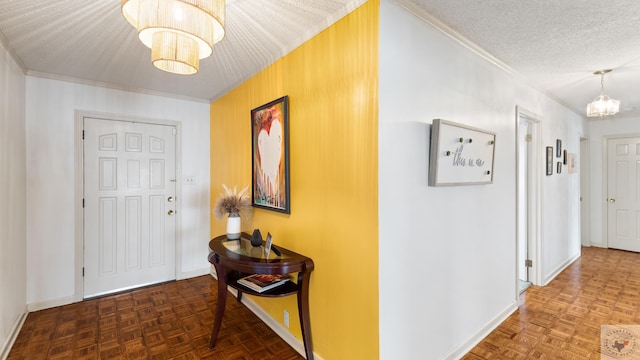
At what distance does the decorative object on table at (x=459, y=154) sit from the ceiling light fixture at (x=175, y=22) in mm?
1400

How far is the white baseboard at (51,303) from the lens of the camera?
2887 millimetres

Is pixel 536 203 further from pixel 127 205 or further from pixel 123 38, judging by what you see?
pixel 127 205

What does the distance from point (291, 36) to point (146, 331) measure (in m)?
2.75

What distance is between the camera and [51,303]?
299 centimetres

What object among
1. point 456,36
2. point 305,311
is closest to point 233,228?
point 305,311

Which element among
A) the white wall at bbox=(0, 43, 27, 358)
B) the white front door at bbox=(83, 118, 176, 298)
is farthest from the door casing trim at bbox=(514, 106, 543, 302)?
the white wall at bbox=(0, 43, 27, 358)

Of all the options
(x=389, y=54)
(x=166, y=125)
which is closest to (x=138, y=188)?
(x=166, y=125)

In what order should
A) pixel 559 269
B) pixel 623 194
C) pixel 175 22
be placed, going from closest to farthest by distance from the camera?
1. pixel 175 22
2. pixel 559 269
3. pixel 623 194

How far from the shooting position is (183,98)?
3773mm

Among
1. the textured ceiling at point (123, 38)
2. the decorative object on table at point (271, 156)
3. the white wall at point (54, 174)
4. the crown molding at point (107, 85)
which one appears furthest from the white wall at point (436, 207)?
the white wall at point (54, 174)

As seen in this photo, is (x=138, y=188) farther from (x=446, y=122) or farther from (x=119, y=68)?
(x=446, y=122)

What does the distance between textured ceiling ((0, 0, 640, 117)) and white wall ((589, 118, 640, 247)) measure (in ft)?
8.07

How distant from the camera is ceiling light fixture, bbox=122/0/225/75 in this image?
1183 millimetres

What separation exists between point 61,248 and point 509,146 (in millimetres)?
4648
